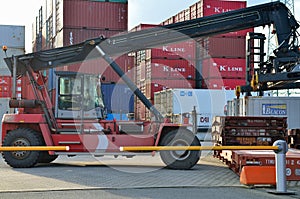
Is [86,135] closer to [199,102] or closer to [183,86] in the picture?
[199,102]

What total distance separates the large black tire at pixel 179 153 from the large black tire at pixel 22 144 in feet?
10.7

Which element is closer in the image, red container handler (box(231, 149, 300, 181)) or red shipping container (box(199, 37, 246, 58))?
red container handler (box(231, 149, 300, 181))

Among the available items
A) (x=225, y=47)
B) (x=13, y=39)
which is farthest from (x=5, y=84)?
(x=225, y=47)

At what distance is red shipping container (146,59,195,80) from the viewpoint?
1308 inches

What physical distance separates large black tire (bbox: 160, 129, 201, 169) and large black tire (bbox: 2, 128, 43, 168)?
326 cm

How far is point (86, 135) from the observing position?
12812 millimetres

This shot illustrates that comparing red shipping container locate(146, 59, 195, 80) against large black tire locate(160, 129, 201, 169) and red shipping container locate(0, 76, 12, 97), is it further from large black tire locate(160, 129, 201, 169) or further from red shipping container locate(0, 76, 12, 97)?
large black tire locate(160, 129, 201, 169)

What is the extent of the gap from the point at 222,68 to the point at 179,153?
896 inches

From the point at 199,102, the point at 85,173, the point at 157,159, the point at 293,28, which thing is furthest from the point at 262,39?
the point at 199,102

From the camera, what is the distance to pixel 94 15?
28047 millimetres

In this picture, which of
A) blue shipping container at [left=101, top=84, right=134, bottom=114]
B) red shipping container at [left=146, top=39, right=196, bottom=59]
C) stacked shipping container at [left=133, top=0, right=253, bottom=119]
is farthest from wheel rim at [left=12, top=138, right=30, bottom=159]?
red shipping container at [left=146, top=39, right=196, bottom=59]

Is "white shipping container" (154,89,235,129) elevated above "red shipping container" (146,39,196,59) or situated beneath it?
situated beneath

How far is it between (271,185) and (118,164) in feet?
17.6

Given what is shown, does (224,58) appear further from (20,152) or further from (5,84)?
(20,152)
